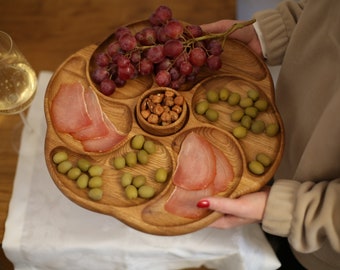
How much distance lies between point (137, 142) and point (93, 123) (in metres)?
0.10

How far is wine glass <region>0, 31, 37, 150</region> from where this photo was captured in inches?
29.0

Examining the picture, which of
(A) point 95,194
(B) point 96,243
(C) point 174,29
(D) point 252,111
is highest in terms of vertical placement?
(C) point 174,29

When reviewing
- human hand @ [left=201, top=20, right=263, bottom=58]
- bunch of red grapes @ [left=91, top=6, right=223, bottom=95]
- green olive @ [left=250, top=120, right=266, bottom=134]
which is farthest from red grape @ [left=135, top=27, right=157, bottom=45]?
green olive @ [left=250, top=120, right=266, bottom=134]

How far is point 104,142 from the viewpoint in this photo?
674 mm

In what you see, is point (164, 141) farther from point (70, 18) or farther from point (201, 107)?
point (70, 18)

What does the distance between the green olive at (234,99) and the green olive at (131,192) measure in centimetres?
23

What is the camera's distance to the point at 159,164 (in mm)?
664

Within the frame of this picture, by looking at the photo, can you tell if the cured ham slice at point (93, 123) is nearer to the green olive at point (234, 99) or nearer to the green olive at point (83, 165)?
the green olive at point (83, 165)

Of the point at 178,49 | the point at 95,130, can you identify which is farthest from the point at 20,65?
the point at 178,49

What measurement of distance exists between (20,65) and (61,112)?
16 cm

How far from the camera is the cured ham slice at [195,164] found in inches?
25.0

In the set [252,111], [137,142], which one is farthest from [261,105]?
[137,142]

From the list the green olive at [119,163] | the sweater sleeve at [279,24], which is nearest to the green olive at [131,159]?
the green olive at [119,163]

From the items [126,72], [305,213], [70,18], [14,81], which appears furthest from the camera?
[70,18]
